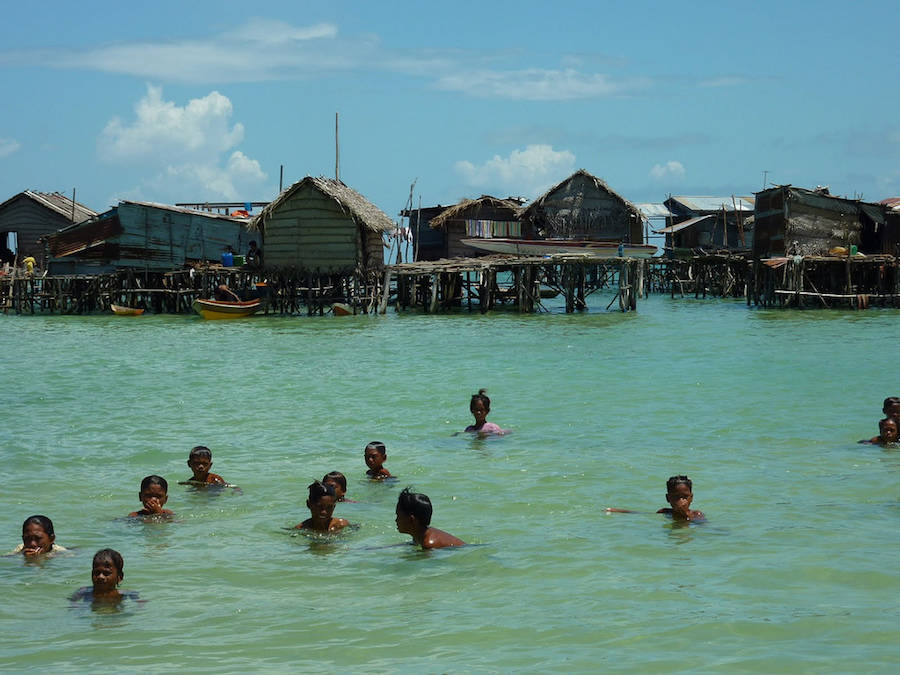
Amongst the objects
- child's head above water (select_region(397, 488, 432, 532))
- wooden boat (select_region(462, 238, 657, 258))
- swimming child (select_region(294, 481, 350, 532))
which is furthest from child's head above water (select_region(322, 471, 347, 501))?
wooden boat (select_region(462, 238, 657, 258))

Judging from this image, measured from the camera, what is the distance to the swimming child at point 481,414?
1407 centimetres

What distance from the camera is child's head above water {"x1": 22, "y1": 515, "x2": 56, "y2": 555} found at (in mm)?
8703

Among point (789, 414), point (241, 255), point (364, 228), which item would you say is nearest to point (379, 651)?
point (789, 414)

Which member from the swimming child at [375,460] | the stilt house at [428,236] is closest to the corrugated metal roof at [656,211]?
the stilt house at [428,236]

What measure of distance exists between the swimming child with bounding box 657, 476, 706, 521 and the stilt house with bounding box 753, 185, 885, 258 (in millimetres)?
36978

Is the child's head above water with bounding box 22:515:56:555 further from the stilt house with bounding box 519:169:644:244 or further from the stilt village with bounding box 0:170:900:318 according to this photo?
the stilt house with bounding box 519:169:644:244

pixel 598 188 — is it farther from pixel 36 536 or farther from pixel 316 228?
pixel 36 536

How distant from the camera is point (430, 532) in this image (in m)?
8.85

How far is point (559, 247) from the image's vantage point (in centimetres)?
4662

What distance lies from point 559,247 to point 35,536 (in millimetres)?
39121

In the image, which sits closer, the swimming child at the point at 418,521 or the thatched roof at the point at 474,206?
the swimming child at the point at 418,521

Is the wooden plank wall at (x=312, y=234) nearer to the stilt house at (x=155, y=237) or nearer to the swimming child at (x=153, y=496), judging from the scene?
the stilt house at (x=155, y=237)

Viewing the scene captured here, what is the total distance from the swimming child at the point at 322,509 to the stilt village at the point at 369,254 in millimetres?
30343

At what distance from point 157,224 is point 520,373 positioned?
26233 millimetres
